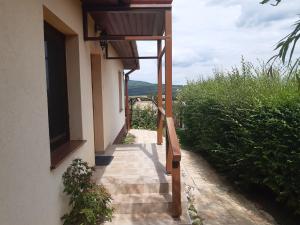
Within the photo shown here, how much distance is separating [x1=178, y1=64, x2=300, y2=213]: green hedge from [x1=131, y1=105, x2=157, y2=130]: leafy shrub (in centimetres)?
875

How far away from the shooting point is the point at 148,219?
4.02m

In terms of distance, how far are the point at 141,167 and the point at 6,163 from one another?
11.4 feet

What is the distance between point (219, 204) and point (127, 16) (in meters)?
3.82

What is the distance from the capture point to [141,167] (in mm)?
5465

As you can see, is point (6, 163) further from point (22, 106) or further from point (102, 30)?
point (102, 30)

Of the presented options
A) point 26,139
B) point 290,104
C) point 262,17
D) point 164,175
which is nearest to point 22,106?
point 26,139

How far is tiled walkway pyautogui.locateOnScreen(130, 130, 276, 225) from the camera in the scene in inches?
189

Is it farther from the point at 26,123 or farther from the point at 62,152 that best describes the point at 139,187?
the point at 26,123

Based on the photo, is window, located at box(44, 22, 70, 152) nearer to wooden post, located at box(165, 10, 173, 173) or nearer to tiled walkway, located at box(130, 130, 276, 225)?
wooden post, located at box(165, 10, 173, 173)

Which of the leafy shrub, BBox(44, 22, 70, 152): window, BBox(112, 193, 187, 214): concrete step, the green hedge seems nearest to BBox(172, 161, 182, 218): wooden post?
BBox(112, 193, 187, 214): concrete step

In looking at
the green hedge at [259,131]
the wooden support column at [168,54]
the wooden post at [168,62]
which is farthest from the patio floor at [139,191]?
the green hedge at [259,131]

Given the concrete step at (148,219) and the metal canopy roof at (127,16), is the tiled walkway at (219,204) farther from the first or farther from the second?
the metal canopy roof at (127,16)

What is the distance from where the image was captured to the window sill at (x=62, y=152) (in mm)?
3296

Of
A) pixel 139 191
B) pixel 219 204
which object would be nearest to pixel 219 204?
pixel 219 204
